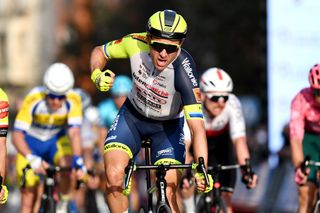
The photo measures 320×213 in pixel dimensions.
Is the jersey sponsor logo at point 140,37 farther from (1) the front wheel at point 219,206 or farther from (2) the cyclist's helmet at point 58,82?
(1) the front wheel at point 219,206

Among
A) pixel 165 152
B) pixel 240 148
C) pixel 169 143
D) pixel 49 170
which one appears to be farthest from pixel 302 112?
pixel 49 170

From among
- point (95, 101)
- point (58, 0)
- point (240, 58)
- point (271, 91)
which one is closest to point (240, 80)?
point (240, 58)

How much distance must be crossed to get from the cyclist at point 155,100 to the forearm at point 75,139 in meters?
2.79

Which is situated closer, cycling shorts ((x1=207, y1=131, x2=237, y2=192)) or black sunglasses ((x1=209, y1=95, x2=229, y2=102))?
black sunglasses ((x1=209, y1=95, x2=229, y2=102))

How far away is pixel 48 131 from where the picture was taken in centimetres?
1490

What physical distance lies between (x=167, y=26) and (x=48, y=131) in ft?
15.9

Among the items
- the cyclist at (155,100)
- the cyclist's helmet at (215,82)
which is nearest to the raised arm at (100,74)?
the cyclist at (155,100)

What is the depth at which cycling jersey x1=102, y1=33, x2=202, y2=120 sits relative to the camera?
10719mm

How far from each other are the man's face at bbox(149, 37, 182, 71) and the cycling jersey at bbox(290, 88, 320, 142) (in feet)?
8.44

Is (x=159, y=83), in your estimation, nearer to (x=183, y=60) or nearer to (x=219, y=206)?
(x=183, y=60)

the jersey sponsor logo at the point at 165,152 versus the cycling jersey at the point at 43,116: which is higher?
the cycling jersey at the point at 43,116

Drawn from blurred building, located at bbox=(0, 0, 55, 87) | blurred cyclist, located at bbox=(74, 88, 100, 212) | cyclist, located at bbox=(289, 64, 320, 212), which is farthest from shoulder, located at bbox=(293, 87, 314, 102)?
blurred building, located at bbox=(0, 0, 55, 87)

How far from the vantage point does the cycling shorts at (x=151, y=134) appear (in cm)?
1119

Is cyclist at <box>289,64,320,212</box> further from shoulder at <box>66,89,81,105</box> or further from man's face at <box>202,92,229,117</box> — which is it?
shoulder at <box>66,89,81,105</box>
